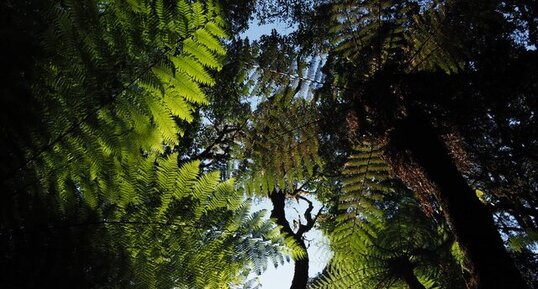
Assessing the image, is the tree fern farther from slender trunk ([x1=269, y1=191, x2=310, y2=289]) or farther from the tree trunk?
slender trunk ([x1=269, y1=191, x2=310, y2=289])

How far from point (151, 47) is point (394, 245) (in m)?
2.98

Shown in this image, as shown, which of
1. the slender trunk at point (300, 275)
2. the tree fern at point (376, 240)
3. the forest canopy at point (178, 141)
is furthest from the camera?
the slender trunk at point (300, 275)

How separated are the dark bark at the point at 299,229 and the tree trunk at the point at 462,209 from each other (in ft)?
15.8

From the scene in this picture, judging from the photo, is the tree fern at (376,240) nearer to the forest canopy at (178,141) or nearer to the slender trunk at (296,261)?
the forest canopy at (178,141)

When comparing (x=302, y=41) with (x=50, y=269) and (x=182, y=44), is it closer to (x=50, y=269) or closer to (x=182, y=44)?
(x=182, y=44)

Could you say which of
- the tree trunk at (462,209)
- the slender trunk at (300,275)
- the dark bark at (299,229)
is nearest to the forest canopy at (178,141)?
the tree trunk at (462,209)

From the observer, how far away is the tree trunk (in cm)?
168

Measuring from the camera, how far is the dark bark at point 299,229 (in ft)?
25.5

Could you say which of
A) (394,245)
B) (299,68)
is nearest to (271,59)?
(299,68)

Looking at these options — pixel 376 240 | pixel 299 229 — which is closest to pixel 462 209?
pixel 376 240

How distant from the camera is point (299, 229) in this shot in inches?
364

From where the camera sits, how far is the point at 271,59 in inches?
115

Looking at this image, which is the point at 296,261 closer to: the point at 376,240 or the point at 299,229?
the point at 299,229

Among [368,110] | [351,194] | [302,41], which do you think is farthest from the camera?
[302,41]
